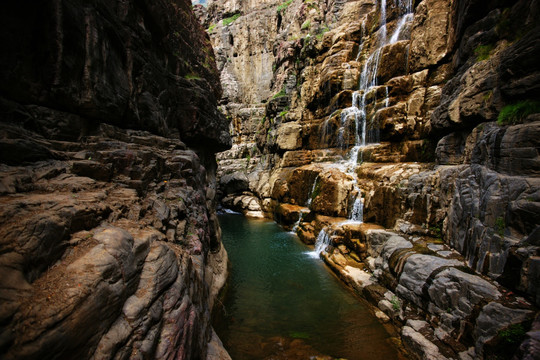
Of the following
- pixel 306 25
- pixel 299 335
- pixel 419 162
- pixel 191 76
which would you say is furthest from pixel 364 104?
pixel 306 25

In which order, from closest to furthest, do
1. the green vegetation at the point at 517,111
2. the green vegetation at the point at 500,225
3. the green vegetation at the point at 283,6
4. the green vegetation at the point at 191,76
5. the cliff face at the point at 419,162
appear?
the cliff face at the point at 419,162
the green vegetation at the point at 500,225
the green vegetation at the point at 517,111
the green vegetation at the point at 191,76
the green vegetation at the point at 283,6

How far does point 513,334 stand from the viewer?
5.16 meters

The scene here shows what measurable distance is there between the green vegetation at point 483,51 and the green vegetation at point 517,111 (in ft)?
11.1

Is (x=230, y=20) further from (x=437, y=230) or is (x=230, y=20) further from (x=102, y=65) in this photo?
(x=437, y=230)

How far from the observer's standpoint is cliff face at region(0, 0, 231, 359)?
291 centimetres

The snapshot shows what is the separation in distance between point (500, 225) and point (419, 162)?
9.46m

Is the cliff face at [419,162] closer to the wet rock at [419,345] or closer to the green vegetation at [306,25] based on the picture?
the wet rock at [419,345]

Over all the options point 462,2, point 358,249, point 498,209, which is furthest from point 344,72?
point 498,209

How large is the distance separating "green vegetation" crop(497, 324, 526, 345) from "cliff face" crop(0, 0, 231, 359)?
22.5ft

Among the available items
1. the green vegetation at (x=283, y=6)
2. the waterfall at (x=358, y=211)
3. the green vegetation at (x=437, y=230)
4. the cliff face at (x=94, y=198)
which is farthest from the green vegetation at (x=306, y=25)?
the green vegetation at (x=437, y=230)

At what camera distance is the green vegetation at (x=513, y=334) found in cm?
504

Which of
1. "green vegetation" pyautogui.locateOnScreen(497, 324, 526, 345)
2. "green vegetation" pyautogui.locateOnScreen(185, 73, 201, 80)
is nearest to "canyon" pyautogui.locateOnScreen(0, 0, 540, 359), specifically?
"green vegetation" pyautogui.locateOnScreen(497, 324, 526, 345)

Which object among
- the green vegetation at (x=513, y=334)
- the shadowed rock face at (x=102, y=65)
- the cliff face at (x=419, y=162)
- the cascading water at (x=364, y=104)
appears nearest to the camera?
the green vegetation at (x=513, y=334)

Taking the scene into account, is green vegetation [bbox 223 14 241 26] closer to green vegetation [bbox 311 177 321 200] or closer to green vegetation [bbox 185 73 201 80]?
green vegetation [bbox 185 73 201 80]
